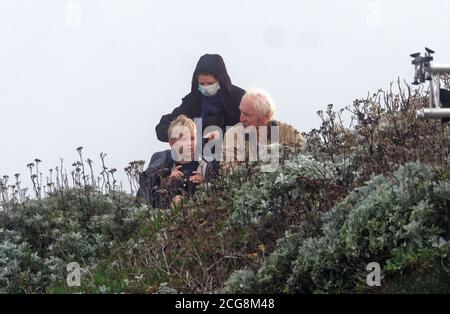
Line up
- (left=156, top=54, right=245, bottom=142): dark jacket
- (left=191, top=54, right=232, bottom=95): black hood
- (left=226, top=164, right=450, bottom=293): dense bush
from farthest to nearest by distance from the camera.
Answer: (left=191, top=54, right=232, bottom=95): black hood
(left=156, top=54, right=245, bottom=142): dark jacket
(left=226, top=164, right=450, bottom=293): dense bush

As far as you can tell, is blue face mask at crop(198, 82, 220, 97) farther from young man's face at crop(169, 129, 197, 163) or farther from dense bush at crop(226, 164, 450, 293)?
dense bush at crop(226, 164, 450, 293)

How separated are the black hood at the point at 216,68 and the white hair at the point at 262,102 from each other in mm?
1858

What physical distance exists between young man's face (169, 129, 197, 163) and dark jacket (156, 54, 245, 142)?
137 centimetres

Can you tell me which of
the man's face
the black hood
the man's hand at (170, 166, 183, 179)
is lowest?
the man's hand at (170, 166, 183, 179)

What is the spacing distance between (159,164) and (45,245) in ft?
5.45

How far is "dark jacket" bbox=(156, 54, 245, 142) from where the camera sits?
13.2m

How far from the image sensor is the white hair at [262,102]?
1150cm

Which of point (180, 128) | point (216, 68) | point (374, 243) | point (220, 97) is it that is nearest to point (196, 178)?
point (180, 128)

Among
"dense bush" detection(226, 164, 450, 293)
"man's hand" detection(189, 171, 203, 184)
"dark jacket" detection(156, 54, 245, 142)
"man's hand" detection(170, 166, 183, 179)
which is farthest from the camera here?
"dark jacket" detection(156, 54, 245, 142)

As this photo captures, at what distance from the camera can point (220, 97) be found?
1339 centimetres

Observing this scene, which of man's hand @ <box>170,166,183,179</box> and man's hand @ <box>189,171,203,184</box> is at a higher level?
man's hand @ <box>170,166,183,179</box>

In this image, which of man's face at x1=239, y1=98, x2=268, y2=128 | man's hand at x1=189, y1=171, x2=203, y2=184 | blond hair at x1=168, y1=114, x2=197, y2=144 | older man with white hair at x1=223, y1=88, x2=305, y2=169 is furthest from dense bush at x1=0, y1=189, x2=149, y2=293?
man's face at x1=239, y1=98, x2=268, y2=128

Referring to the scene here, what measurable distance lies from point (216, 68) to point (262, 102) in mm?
2072
